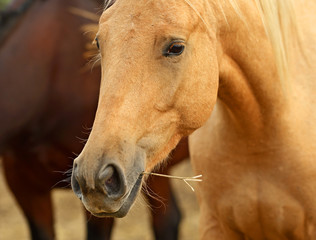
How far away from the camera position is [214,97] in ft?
7.01

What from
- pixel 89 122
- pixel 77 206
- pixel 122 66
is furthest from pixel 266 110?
pixel 77 206

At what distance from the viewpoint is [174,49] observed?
80.4 inches

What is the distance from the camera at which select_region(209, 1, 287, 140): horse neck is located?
2256 mm

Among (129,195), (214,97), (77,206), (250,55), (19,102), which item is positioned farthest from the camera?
(77,206)

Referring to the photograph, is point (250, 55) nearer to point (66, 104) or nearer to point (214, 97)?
point (214, 97)

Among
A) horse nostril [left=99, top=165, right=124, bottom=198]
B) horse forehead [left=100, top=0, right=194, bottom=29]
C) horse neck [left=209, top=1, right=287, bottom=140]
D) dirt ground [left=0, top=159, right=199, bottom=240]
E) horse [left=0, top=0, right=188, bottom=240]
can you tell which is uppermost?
horse forehead [left=100, top=0, right=194, bottom=29]

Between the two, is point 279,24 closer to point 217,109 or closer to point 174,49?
point 217,109

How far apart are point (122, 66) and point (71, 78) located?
2244 mm

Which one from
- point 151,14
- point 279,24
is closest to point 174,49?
point 151,14

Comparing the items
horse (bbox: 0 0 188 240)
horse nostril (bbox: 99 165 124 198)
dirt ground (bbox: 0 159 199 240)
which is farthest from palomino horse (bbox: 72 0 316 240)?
dirt ground (bbox: 0 159 199 240)

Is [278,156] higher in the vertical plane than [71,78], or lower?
higher

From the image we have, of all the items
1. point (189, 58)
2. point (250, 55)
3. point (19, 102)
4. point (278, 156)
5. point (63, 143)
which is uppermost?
point (189, 58)

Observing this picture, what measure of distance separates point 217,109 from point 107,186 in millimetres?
850

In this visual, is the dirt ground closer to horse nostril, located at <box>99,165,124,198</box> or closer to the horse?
the horse
